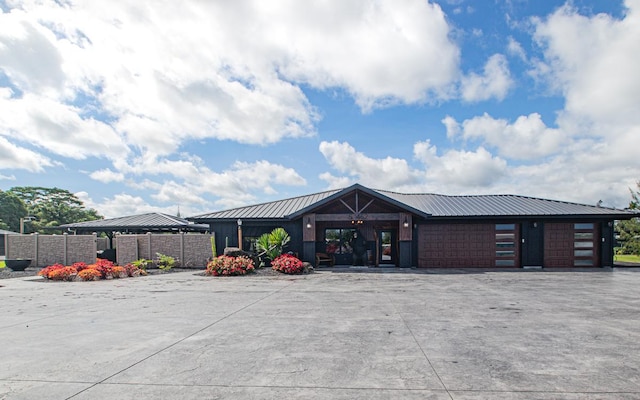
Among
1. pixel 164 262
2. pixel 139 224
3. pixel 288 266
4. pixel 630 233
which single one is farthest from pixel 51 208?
pixel 630 233

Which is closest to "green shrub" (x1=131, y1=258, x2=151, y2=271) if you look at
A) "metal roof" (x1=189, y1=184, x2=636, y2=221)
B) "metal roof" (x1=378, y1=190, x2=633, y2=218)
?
"metal roof" (x1=189, y1=184, x2=636, y2=221)

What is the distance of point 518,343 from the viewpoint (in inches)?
221

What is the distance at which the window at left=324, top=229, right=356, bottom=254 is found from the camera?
20.6 m

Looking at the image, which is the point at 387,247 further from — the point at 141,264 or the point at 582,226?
the point at 141,264

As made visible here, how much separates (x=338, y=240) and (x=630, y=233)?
76.3ft

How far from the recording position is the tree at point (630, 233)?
85.8ft

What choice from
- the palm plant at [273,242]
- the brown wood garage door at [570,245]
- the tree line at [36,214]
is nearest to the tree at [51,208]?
the tree line at [36,214]

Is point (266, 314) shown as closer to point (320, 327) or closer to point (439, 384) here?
point (320, 327)

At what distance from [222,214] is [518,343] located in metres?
16.4

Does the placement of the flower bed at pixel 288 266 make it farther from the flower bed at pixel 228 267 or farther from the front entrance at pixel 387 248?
the front entrance at pixel 387 248

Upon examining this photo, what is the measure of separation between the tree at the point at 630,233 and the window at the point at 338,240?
22021mm

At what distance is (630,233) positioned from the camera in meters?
26.8

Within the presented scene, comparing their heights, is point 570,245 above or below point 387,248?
above

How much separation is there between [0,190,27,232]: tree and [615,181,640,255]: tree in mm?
62650
